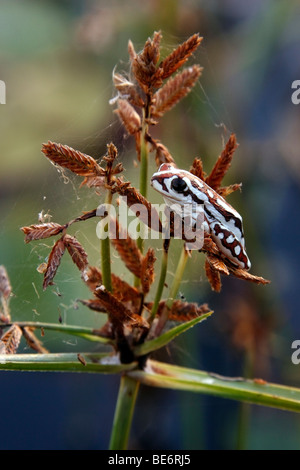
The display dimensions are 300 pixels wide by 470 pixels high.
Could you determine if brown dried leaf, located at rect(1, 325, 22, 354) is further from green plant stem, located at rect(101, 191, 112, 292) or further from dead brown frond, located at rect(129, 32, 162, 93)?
dead brown frond, located at rect(129, 32, 162, 93)

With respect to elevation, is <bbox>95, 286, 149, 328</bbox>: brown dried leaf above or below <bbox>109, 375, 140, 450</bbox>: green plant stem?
above

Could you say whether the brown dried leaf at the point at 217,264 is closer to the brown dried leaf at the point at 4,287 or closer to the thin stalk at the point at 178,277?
the thin stalk at the point at 178,277

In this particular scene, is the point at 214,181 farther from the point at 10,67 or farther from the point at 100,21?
the point at 10,67

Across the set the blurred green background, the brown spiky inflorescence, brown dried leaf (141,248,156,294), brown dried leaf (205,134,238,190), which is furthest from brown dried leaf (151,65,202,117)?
the blurred green background
